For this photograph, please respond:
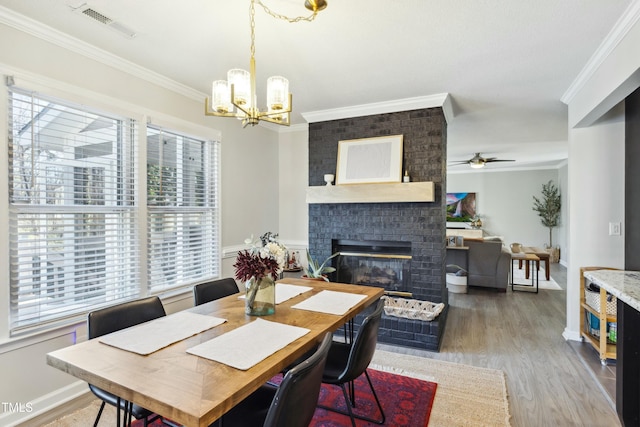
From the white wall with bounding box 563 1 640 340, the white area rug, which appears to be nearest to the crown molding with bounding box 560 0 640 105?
the white wall with bounding box 563 1 640 340

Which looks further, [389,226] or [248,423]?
[389,226]

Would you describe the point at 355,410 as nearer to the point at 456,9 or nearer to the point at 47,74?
the point at 456,9

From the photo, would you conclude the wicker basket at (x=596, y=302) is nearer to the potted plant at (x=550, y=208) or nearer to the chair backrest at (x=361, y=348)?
the chair backrest at (x=361, y=348)

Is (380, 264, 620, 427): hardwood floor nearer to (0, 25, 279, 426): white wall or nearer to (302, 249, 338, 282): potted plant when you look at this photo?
(302, 249, 338, 282): potted plant

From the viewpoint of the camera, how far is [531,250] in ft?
22.7

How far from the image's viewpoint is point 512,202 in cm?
894

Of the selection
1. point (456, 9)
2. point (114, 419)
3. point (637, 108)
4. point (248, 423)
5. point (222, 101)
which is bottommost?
point (114, 419)

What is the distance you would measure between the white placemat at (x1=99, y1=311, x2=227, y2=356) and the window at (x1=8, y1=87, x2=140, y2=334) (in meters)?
1.10

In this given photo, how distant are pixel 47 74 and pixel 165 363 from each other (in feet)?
7.22

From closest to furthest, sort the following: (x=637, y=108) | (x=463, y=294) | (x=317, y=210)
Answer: (x=637, y=108) < (x=317, y=210) < (x=463, y=294)

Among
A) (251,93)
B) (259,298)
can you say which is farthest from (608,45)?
(259,298)

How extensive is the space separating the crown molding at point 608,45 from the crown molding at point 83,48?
3.38 m

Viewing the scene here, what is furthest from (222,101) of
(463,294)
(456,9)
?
(463,294)

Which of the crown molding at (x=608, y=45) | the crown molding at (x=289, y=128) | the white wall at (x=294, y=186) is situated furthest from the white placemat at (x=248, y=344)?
the crown molding at (x=289, y=128)
